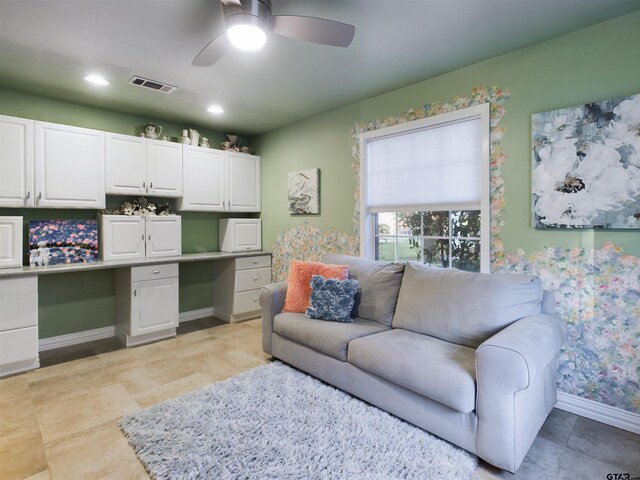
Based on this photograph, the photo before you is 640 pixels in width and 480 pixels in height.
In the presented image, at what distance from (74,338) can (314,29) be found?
3.78m

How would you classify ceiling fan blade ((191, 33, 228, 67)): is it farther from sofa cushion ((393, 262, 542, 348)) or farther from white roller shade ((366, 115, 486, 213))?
sofa cushion ((393, 262, 542, 348))

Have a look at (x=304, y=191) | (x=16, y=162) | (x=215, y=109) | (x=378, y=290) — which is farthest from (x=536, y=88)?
(x=16, y=162)

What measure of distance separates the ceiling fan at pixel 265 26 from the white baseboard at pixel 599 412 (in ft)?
8.79

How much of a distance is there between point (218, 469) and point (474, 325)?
1.65 meters

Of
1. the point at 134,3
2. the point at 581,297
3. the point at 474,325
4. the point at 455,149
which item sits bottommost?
the point at 474,325

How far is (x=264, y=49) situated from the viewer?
2441 mm

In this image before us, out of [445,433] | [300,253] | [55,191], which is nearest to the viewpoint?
[445,433]

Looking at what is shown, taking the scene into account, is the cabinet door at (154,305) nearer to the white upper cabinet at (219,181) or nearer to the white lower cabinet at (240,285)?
the white lower cabinet at (240,285)

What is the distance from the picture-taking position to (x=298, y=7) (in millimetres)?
1982

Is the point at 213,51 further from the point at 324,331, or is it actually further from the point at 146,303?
the point at 146,303

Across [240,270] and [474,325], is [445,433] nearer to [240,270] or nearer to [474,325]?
[474,325]

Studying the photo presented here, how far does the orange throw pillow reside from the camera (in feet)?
9.56

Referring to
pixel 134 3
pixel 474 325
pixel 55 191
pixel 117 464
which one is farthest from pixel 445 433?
pixel 55 191

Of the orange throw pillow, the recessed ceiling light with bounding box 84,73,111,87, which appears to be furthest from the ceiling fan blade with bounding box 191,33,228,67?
the orange throw pillow
